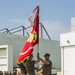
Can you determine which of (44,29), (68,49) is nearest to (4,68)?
(44,29)

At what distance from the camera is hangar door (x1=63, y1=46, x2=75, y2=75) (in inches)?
737

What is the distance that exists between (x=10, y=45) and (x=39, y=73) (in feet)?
54.8

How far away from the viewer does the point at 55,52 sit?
3778 cm

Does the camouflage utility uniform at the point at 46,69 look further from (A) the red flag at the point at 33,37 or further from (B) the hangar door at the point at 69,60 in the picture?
(B) the hangar door at the point at 69,60

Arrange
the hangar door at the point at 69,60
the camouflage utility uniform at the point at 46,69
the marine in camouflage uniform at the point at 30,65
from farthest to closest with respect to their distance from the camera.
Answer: the hangar door at the point at 69,60
the marine in camouflage uniform at the point at 30,65
the camouflage utility uniform at the point at 46,69

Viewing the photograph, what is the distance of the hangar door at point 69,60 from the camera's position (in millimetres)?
18731

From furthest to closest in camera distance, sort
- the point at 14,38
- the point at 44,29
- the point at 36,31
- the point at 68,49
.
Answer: the point at 44,29 < the point at 14,38 < the point at 68,49 < the point at 36,31

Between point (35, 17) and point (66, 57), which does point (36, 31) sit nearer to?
point (35, 17)

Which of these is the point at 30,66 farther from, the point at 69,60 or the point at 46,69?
the point at 69,60

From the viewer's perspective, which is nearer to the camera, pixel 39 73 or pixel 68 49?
pixel 39 73

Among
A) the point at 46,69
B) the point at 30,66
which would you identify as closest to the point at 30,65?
the point at 30,66

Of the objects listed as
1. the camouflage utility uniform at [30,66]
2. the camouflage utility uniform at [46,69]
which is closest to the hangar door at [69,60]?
the camouflage utility uniform at [30,66]

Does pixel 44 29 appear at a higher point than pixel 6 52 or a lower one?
higher

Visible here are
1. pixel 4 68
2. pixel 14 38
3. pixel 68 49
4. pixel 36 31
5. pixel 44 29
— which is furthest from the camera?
pixel 44 29
